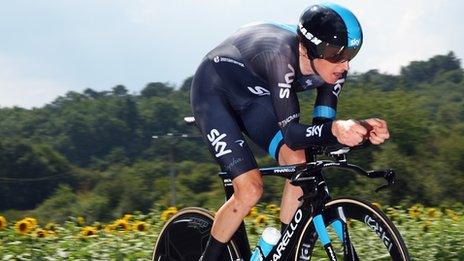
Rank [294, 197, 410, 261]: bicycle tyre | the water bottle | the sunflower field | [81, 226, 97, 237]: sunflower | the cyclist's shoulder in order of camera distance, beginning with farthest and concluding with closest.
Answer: [81, 226, 97, 237]: sunflower → the sunflower field → the water bottle → the cyclist's shoulder → [294, 197, 410, 261]: bicycle tyre

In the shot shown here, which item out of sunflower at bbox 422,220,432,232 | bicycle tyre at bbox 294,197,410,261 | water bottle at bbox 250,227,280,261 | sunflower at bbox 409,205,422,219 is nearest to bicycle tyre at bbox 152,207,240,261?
water bottle at bbox 250,227,280,261

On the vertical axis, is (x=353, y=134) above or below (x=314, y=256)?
above

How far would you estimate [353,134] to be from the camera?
402 centimetres

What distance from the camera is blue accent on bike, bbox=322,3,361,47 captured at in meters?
4.33

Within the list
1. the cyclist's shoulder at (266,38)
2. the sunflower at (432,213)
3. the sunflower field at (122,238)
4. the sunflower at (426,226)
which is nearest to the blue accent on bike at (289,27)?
the cyclist's shoulder at (266,38)

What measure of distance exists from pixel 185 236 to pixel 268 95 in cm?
105

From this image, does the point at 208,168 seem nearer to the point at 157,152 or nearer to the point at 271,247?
the point at 157,152

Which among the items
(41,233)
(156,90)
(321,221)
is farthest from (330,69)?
(156,90)

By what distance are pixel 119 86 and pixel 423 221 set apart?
118m

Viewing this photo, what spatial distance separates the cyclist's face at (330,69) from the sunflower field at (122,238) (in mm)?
1596

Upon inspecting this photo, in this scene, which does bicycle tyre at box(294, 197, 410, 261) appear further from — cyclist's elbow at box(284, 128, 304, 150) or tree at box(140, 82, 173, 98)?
tree at box(140, 82, 173, 98)

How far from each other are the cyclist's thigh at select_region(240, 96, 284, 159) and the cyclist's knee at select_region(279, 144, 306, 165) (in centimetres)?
4

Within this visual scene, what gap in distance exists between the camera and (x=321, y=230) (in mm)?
4484

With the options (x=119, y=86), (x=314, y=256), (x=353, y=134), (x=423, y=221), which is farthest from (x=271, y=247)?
(x=119, y=86)
